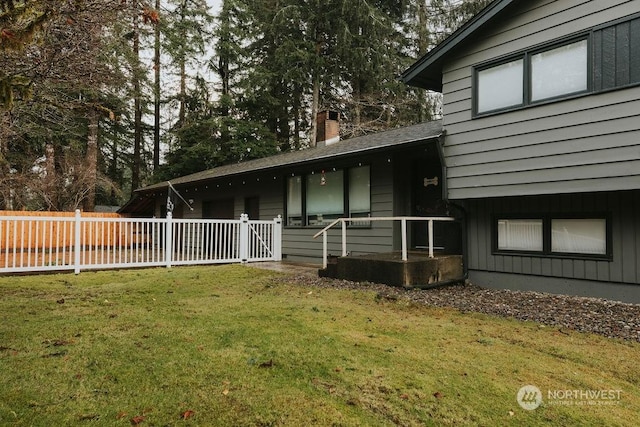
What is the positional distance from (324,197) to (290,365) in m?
7.22

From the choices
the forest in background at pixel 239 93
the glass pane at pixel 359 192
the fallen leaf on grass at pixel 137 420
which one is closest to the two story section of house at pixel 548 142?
the glass pane at pixel 359 192

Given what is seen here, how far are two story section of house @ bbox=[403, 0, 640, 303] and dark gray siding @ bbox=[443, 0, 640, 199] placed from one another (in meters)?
0.01

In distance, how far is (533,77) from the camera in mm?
5945

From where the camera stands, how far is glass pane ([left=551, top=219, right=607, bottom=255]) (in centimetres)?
559

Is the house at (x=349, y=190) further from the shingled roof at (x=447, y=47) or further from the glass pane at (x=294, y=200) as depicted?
the shingled roof at (x=447, y=47)

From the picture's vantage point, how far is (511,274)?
648 centimetres

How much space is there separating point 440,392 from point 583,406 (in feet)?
2.83

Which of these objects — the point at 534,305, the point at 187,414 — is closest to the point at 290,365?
the point at 187,414

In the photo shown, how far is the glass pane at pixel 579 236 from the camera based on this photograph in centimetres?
559

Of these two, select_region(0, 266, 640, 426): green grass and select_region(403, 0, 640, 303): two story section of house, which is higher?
select_region(403, 0, 640, 303): two story section of house

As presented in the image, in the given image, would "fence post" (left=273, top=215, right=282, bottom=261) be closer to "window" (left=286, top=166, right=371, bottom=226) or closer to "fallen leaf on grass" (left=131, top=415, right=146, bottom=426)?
"window" (left=286, top=166, right=371, bottom=226)

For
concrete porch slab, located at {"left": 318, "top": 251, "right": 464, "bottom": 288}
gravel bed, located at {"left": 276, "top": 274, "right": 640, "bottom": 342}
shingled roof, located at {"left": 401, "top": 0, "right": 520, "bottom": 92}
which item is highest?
shingled roof, located at {"left": 401, "top": 0, "right": 520, "bottom": 92}

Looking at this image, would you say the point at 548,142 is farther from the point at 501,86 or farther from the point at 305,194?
the point at 305,194

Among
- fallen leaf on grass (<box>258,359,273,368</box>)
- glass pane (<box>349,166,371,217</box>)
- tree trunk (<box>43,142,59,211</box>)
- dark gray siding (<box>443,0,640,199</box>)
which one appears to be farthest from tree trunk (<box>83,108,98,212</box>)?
fallen leaf on grass (<box>258,359,273,368</box>)
